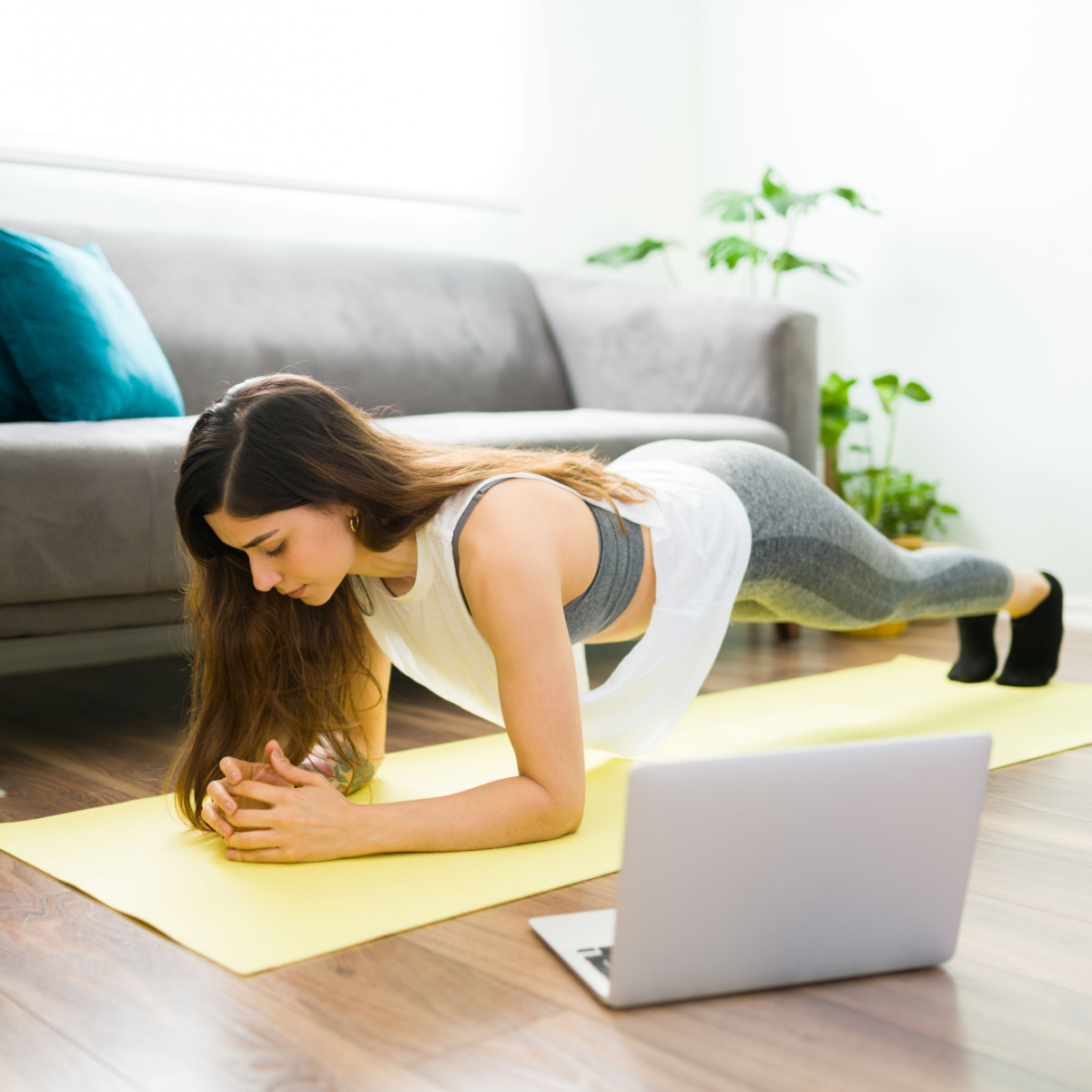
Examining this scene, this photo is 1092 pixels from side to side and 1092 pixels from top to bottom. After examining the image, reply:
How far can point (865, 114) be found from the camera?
10.8ft

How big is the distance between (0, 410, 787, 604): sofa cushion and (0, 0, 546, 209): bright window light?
3.47 ft

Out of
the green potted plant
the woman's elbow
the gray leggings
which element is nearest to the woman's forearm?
the woman's elbow

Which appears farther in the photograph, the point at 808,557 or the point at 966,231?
the point at 966,231

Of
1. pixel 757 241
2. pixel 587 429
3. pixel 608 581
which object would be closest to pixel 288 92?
pixel 587 429

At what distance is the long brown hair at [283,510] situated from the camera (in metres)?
1.15

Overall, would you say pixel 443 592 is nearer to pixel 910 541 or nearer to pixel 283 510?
pixel 283 510

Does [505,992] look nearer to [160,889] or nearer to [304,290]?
[160,889]

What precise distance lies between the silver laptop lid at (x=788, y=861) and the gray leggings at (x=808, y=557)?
67 cm

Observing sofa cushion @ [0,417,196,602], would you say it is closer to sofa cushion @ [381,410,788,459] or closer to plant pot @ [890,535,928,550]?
sofa cushion @ [381,410,788,459]

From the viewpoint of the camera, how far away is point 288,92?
2846 millimetres

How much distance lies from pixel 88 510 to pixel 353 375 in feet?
3.39

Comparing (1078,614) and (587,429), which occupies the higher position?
(587,429)

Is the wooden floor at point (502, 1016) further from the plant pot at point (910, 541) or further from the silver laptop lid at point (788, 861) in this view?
the plant pot at point (910, 541)

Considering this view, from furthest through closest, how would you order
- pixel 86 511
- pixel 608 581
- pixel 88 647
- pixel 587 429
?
1. pixel 587 429
2. pixel 88 647
3. pixel 86 511
4. pixel 608 581
